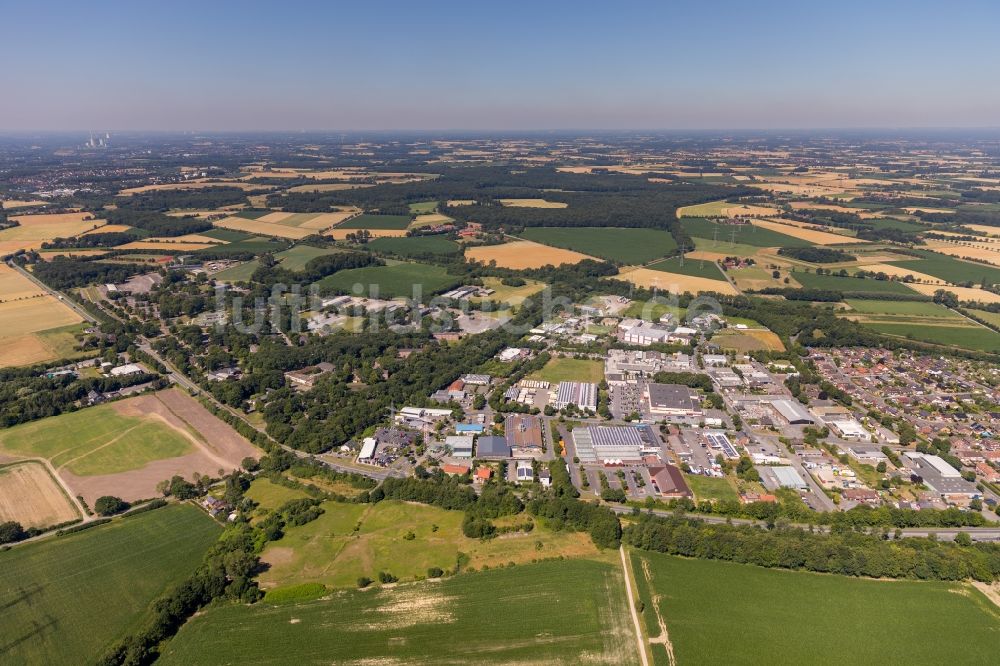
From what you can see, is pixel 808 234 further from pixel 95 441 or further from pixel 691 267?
pixel 95 441

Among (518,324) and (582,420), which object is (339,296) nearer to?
(518,324)

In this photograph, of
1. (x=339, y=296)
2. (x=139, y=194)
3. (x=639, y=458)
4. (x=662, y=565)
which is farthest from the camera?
(x=139, y=194)

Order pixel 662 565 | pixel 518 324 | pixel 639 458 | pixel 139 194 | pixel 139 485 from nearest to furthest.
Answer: pixel 662 565
pixel 139 485
pixel 639 458
pixel 518 324
pixel 139 194

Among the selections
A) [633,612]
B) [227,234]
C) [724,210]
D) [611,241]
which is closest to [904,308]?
[611,241]

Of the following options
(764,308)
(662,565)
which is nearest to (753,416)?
(662,565)

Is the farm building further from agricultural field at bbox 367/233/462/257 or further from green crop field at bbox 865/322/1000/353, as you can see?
agricultural field at bbox 367/233/462/257

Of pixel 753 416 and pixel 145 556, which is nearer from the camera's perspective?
pixel 145 556

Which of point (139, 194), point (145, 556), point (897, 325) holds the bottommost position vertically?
point (145, 556)
